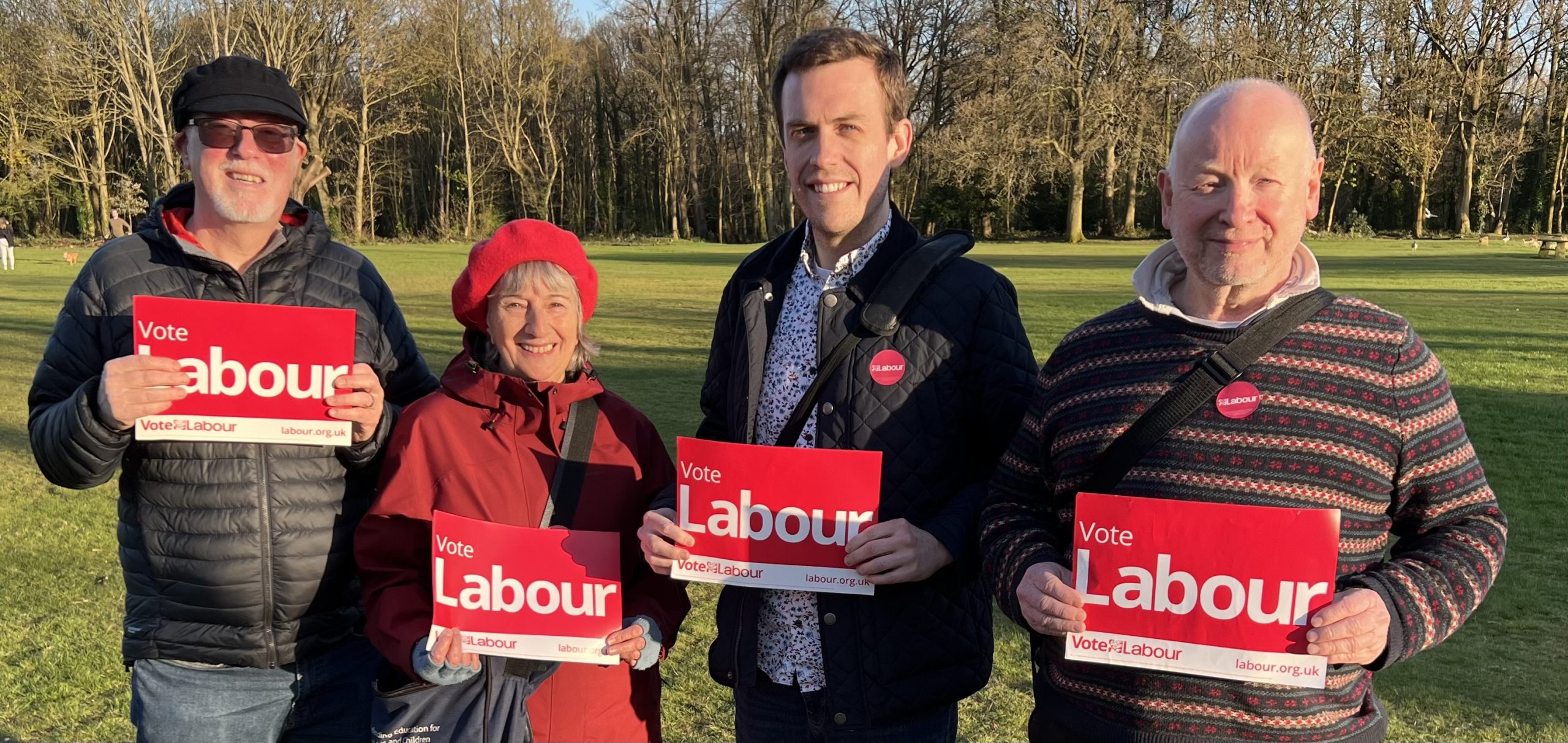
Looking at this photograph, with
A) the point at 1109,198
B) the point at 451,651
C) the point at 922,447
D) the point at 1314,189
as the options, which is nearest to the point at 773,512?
the point at 922,447

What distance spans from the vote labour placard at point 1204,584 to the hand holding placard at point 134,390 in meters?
2.38

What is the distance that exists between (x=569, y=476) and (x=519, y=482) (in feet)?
0.45

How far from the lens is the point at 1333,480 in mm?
2203

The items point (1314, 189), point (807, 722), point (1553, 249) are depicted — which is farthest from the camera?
point (1553, 249)

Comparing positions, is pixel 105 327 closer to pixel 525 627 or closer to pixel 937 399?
pixel 525 627

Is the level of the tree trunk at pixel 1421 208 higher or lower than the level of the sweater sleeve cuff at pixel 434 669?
higher

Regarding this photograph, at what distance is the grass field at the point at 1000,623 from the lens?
493cm

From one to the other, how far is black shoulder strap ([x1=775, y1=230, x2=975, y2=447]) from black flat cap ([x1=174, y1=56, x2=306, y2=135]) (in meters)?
1.61

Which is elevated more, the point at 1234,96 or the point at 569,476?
the point at 1234,96

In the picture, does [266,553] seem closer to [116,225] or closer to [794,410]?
[794,410]

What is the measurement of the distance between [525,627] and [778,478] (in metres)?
0.80

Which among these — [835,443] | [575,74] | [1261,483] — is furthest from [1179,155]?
[575,74]

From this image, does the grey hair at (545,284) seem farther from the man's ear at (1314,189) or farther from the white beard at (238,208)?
the man's ear at (1314,189)

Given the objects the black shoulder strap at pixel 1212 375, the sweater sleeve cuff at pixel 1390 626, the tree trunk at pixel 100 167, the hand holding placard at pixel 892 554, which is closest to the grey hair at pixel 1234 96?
the black shoulder strap at pixel 1212 375
